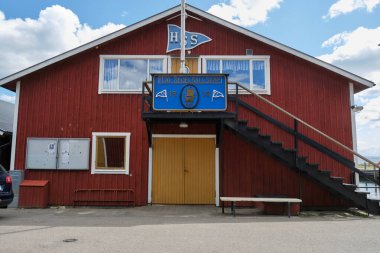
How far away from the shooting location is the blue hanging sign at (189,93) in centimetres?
993

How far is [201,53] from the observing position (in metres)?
12.4

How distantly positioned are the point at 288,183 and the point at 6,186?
8752 millimetres

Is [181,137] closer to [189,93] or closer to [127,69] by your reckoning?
[189,93]

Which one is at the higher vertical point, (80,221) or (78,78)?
(78,78)

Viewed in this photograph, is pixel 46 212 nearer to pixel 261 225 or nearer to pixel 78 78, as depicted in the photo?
pixel 78 78

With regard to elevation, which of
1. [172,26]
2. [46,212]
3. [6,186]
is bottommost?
[46,212]

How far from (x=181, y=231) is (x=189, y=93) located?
4053 mm

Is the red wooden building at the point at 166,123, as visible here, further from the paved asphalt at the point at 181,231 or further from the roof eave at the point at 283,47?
the paved asphalt at the point at 181,231

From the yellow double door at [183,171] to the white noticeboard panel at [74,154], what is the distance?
2.38 m

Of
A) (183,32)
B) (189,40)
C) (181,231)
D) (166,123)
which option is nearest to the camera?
(181,231)

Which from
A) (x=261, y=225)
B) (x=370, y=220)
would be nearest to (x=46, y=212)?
(x=261, y=225)

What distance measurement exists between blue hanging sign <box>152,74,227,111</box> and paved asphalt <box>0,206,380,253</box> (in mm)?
3132

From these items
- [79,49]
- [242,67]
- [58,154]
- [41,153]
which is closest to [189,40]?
[242,67]

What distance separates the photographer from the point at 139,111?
12.1 m
